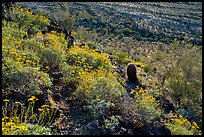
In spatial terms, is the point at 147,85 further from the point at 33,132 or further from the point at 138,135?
the point at 33,132

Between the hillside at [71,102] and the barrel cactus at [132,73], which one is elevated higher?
the hillside at [71,102]

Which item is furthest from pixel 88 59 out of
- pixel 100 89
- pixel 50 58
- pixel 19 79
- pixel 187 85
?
pixel 187 85

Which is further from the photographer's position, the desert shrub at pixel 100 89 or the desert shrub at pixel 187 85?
the desert shrub at pixel 187 85

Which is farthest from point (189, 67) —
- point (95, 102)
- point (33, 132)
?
point (33, 132)

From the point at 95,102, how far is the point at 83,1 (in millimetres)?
33624

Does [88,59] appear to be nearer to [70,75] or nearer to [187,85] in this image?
[70,75]

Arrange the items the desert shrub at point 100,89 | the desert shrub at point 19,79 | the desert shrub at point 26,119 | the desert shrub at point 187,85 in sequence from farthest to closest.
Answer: the desert shrub at point 187,85 < the desert shrub at point 100,89 < the desert shrub at point 19,79 < the desert shrub at point 26,119

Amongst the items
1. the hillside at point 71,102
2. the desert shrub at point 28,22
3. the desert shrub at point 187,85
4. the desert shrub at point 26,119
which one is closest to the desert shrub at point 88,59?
the hillside at point 71,102

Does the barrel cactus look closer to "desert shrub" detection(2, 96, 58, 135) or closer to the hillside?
the hillside

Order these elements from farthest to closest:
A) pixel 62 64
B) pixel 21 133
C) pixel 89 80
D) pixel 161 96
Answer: pixel 161 96 < pixel 62 64 < pixel 89 80 < pixel 21 133

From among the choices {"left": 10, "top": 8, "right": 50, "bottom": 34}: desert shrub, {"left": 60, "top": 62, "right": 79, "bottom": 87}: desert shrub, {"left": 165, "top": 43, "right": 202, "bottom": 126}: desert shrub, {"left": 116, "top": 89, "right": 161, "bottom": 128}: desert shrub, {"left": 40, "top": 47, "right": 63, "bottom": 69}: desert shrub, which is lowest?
{"left": 165, "top": 43, "right": 202, "bottom": 126}: desert shrub

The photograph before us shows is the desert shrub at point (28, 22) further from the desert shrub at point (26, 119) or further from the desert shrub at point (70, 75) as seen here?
the desert shrub at point (26, 119)

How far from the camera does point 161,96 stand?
28.5ft

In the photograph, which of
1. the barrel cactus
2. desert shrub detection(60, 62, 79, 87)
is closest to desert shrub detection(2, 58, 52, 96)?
desert shrub detection(60, 62, 79, 87)
